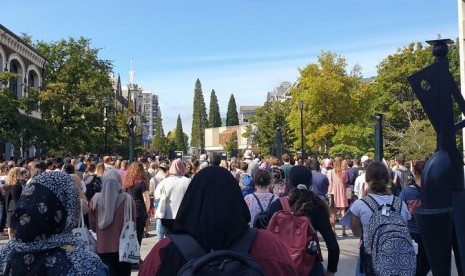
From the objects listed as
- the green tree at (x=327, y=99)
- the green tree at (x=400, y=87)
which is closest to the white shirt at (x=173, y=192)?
the green tree at (x=327, y=99)

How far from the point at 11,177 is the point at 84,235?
8.35m

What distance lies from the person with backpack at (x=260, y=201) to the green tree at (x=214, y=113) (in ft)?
554

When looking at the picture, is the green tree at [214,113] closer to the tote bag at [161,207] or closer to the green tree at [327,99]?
the green tree at [327,99]

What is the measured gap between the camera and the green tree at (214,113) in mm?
176750

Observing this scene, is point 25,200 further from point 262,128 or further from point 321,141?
point 262,128

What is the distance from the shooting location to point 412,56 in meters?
54.2

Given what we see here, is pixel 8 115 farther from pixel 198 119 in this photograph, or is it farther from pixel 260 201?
pixel 198 119

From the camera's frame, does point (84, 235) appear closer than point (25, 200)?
No

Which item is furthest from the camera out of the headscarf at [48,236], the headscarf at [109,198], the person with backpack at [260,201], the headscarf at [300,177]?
the headscarf at [109,198]

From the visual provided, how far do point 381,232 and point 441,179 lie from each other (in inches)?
35.6

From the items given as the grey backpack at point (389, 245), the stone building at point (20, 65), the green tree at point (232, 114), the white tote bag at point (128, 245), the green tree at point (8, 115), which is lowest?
the white tote bag at point (128, 245)

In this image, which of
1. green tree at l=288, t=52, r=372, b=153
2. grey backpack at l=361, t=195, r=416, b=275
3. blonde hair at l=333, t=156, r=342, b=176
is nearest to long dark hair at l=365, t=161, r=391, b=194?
grey backpack at l=361, t=195, r=416, b=275

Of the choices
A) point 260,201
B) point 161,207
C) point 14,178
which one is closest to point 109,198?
point 260,201

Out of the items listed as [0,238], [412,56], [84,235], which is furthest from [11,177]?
[412,56]
